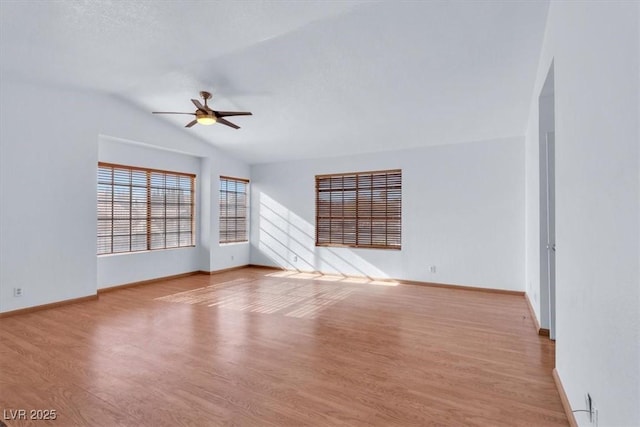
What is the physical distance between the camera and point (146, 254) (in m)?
6.44

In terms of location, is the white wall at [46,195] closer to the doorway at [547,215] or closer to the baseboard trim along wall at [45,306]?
the baseboard trim along wall at [45,306]

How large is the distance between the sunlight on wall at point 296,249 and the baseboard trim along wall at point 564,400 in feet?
13.4

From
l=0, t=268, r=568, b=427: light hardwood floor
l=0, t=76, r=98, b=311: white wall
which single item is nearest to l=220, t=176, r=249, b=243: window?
l=0, t=76, r=98, b=311: white wall

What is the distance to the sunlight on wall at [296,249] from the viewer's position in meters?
7.07

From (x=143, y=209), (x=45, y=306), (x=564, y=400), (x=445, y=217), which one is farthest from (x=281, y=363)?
(x=143, y=209)

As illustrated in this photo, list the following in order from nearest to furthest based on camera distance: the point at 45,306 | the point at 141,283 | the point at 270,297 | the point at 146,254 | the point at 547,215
A: 1. the point at 547,215
2. the point at 45,306
3. the point at 270,297
4. the point at 141,283
5. the point at 146,254

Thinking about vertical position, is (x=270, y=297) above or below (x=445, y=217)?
below

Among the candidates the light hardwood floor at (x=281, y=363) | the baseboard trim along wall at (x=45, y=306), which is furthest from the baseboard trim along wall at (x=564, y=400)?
the baseboard trim along wall at (x=45, y=306)

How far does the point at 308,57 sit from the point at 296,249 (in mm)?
4673

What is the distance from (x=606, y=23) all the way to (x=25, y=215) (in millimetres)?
6090

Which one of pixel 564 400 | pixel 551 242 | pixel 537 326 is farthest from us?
pixel 537 326

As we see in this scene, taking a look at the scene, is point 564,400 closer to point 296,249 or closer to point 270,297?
point 270,297

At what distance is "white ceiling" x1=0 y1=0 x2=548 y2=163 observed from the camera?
3.11 metres

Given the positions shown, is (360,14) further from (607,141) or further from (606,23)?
(607,141)
